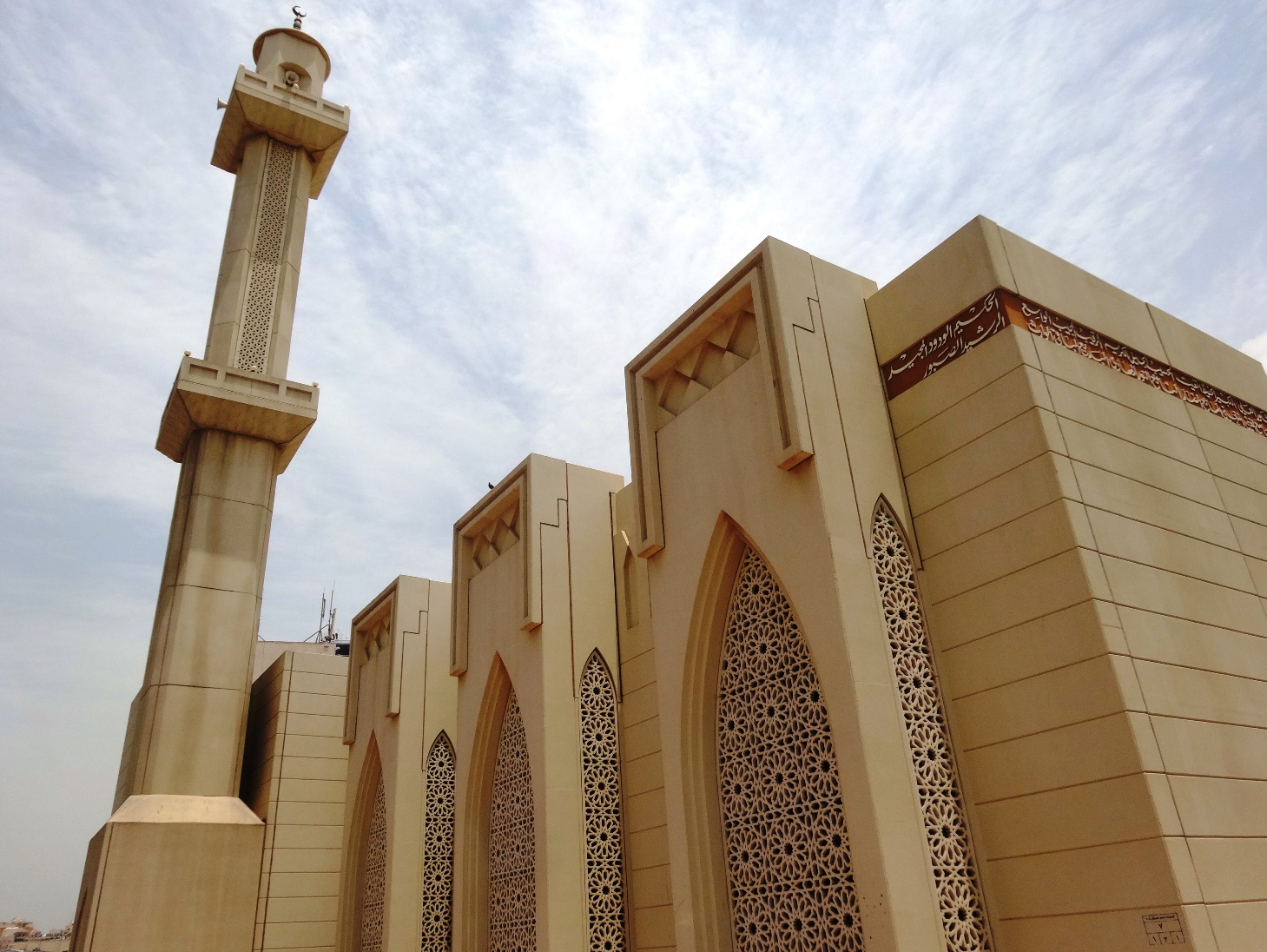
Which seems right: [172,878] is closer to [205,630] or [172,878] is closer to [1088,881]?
[205,630]

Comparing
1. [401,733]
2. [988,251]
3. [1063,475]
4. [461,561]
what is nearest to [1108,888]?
[1063,475]

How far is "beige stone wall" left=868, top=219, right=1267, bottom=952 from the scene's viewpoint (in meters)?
4.95

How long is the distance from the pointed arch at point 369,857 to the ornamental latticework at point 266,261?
245 inches

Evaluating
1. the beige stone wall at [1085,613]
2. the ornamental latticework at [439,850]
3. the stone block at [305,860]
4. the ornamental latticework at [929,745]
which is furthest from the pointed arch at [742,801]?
the stone block at [305,860]

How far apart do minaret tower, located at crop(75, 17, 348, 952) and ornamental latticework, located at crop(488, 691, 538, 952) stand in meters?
4.87

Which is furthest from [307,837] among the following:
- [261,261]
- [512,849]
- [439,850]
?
[261,261]

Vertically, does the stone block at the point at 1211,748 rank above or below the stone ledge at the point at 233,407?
below

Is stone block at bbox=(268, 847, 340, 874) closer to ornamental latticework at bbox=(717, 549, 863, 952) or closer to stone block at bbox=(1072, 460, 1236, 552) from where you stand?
ornamental latticework at bbox=(717, 549, 863, 952)

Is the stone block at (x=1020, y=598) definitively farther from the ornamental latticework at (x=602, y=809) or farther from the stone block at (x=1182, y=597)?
the ornamental latticework at (x=602, y=809)

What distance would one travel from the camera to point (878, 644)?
19.2ft

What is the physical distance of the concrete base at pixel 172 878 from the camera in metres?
11.4

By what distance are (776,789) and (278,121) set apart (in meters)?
14.4

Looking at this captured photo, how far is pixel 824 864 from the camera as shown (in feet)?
18.7

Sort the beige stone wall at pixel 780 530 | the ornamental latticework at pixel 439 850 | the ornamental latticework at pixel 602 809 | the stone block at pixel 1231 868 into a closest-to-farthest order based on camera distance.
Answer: the stone block at pixel 1231 868, the beige stone wall at pixel 780 530, the ornamental latticework at pixel 602 809, the ornamental latticework at pixel 439 850
